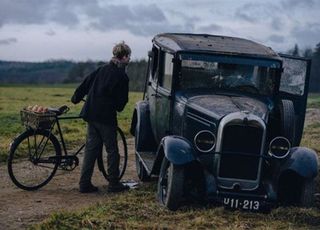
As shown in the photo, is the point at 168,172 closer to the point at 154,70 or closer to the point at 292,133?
the point at 292,133

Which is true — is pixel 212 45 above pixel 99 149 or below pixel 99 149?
above

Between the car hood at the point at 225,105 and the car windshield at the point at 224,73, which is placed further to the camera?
the car windshield at the point at 224,73

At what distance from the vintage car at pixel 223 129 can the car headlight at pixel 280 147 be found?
0.01 m

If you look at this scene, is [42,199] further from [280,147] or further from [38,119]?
[280,147]

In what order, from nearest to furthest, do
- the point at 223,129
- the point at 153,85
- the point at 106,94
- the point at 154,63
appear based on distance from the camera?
the point at 223,129, the point at 106,94, the point at 153,85, the point at 154,63

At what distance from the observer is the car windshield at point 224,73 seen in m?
8.46

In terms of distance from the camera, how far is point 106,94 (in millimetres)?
8484

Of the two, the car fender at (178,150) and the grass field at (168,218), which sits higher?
the car fender at (178,150)

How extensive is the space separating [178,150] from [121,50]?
6.98 feet

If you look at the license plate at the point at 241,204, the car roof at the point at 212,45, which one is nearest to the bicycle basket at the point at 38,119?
the car roof at the point at 212,45

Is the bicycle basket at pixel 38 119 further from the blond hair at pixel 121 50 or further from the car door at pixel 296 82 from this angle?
the car door at pixel 296 82

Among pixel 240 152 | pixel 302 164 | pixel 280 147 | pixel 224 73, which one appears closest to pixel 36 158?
pixel 224 73

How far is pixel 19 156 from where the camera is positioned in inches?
358

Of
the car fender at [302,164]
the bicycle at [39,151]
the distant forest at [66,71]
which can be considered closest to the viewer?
the car fender at [302,164]
